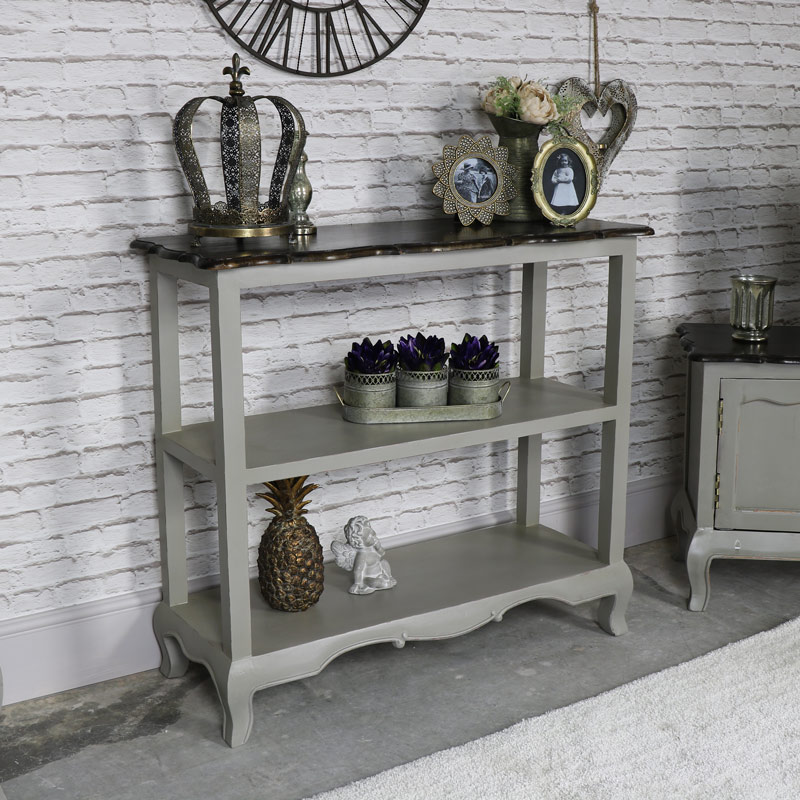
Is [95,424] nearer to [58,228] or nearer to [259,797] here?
[58,228]

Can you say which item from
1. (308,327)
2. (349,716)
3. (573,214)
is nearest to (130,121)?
(308,327)

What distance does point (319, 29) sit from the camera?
2.57 m

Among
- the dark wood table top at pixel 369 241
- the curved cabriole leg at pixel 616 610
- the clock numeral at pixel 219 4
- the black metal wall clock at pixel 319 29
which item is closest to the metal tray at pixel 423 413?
the dark wood table top at pixel 369 241

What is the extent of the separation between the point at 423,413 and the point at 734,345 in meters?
0.96

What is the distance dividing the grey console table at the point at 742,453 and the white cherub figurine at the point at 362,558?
912 mm

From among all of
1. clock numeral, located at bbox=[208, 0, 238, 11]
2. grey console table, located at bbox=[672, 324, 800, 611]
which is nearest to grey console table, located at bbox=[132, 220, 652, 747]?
grey console table, located at bbox=[672, 324, 800, 611]

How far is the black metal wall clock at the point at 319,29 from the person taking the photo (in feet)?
8.14

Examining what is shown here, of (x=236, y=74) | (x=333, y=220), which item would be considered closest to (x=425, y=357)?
(x=333, y=220)

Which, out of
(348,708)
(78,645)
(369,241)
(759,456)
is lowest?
(348,708)

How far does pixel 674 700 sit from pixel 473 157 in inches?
55.2

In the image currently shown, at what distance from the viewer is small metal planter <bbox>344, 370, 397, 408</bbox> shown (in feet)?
8.28

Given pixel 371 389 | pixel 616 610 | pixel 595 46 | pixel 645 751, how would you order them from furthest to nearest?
1. pixel 595 46
2. pixel 616 610
3. pixel 371 389
4. pixel 645 751

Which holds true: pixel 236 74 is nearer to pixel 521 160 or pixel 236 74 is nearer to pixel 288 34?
pixel 288 34

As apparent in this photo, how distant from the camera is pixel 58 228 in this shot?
2359mm
